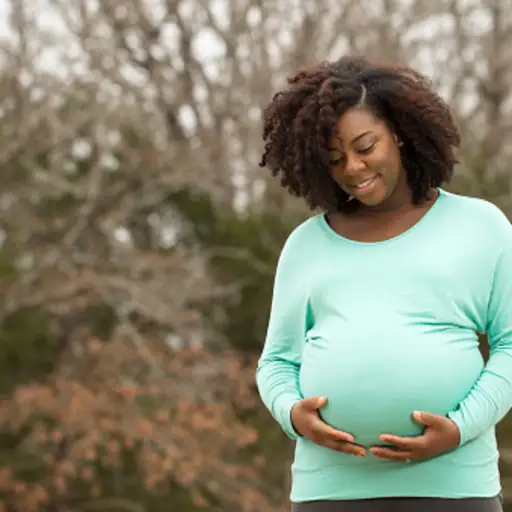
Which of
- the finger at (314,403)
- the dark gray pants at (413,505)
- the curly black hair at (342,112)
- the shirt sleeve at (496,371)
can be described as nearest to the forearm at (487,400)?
the shirt sleeve at (496,371)

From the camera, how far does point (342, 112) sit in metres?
1.91

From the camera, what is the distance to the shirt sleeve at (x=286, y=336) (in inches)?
76.4

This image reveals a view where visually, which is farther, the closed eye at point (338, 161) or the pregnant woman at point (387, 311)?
the closed eye at point (338, 161)

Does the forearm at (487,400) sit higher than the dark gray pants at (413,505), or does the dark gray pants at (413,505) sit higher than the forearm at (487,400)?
the forearm at (487,400)

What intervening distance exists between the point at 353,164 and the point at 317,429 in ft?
1.45

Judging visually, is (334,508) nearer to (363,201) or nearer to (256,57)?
(363,201)

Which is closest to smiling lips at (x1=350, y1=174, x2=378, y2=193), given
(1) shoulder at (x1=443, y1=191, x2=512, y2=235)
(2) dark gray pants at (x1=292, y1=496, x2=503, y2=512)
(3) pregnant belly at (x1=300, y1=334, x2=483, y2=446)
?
(1) shoulder at (x1=443, y1=191, x2=512, y2=235)

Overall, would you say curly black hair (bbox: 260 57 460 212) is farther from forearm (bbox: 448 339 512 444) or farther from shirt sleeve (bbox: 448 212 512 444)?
forearm (bbox: 448 339 512 444)

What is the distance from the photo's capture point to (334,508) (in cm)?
186

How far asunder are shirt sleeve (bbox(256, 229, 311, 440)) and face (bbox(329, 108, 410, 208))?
0.53 ft

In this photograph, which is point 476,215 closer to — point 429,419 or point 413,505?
point 429,419

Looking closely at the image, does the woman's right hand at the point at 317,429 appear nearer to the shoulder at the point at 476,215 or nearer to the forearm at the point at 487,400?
the forearm at the point at 487,400

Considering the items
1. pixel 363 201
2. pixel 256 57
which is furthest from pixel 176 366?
pixel 363 201

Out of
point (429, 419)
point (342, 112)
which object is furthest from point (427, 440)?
point (342, 112)
